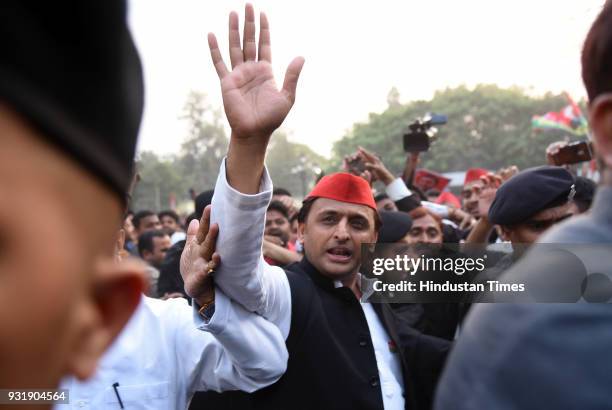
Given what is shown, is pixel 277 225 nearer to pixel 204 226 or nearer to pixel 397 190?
pixel 397 190

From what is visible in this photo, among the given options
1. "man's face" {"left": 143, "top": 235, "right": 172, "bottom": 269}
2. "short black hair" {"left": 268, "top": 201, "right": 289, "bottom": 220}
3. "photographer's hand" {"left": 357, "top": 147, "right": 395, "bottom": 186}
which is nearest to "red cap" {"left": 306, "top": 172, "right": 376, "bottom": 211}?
"photographer's hand" {"left": 357, "top": 147, "right": 395, "bottom": 186}

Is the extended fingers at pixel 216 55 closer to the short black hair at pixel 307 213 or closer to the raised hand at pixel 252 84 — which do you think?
the raised hand at pixel 252 84

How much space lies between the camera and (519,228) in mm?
2803

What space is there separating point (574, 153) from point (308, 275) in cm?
284

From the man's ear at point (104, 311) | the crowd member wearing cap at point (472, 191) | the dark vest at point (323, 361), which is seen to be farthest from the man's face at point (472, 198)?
the man's ear at point (104, 311)

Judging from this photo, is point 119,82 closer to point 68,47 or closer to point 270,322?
point 68,47

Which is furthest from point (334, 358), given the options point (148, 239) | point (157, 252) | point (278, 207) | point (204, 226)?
point (148, 239)

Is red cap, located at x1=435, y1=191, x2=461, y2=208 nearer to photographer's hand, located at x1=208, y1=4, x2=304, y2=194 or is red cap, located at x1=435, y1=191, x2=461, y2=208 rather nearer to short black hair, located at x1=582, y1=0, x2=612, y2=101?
photographer's hand, located at x1=208, y1=4, x2=304, y2=194

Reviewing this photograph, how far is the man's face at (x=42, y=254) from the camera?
521mm

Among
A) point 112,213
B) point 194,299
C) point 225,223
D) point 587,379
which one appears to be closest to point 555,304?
point 587,379

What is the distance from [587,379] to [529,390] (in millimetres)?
75

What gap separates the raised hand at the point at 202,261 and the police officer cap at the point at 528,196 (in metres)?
1.43

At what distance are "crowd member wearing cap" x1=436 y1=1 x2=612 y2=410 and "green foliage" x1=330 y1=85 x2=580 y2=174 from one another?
46.7m

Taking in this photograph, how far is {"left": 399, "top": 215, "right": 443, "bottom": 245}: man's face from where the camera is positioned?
15.9 ft
